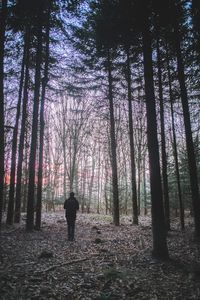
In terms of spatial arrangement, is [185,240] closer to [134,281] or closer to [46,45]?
[134,281]

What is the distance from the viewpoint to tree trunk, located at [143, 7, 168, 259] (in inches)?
292

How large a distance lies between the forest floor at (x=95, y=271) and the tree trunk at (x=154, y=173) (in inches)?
19.7

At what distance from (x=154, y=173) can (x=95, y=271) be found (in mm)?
3312

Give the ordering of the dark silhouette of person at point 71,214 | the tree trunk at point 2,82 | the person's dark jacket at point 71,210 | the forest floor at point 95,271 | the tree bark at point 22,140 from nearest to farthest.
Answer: the forest floor at point 95,271 < the tree trunk at point 2,82 < the dark silhouette of person at point 71,214 < the person's dark jacket at point 71,210 < the tree bark at point 22,140

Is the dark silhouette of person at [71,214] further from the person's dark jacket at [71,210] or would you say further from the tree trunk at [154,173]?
the tree trunk at [154,173]

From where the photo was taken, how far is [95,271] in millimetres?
6266

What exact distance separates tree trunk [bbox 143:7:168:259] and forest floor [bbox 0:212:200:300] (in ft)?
1.64

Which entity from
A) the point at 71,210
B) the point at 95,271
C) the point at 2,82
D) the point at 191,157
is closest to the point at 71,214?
the point at 71,210

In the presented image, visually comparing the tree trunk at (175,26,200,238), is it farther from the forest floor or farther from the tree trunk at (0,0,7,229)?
the tree trunk at (0,0,7,229)

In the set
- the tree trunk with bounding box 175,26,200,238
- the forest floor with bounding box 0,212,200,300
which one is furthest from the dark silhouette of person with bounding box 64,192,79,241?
the tree trunk with bounding box 175,26,200,238

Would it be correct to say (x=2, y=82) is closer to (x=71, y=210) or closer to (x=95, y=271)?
(x=71, y=210)

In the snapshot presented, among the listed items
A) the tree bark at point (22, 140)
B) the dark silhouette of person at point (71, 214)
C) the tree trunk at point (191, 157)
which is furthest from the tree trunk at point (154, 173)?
the tree bark at point (22, 140)

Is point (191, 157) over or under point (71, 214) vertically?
over

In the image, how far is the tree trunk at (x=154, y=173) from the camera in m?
7.41
